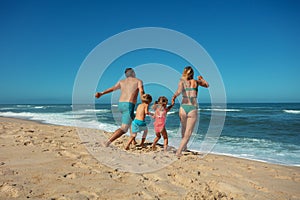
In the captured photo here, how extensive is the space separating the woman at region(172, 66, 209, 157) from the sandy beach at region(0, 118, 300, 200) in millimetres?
653

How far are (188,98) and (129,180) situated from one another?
225 cm

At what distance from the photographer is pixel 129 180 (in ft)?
9.78

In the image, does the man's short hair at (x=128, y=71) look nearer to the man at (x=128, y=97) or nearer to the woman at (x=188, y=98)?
the man at (x=128, y=97)

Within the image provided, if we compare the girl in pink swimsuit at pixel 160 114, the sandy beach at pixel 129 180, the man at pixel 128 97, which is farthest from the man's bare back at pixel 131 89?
the sandy beach at pixel 129 180

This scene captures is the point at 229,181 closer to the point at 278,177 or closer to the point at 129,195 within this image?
the point at 278,177

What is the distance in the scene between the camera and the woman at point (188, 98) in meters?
4.56

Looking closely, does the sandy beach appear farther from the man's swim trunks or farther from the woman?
the man's swim trunks

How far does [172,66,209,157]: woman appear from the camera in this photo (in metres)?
4.56

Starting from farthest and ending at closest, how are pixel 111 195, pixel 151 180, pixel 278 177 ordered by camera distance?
pixel 278 177
pixel 151 180
pixel 111 195

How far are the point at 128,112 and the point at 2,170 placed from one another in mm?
2457

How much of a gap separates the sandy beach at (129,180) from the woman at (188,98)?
65cm

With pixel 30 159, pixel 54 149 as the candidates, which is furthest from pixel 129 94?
pixel 30 159

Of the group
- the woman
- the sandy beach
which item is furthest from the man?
the sandy beach

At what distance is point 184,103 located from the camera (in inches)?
183
